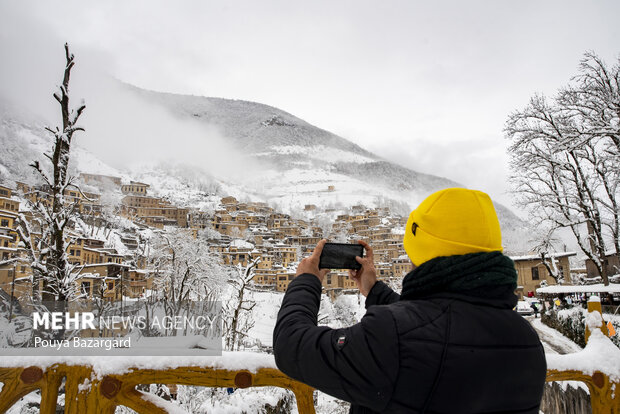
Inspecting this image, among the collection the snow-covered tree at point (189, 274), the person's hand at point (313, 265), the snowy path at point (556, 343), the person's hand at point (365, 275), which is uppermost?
the person's hand at point (313, 265)

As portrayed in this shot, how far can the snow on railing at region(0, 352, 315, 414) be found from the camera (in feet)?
4.96

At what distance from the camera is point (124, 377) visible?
153 cm

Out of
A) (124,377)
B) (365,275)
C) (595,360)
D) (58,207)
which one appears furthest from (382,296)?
(58,207)

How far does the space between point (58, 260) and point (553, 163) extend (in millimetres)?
14292

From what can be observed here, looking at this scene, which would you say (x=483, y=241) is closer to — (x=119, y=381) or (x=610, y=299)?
(x=119, y=381)

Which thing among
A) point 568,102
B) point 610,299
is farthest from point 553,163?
point 610,299

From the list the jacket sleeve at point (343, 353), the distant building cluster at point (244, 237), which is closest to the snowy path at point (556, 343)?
the jacket sleeve at point (343, 353)

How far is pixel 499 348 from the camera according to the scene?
806 millimetres

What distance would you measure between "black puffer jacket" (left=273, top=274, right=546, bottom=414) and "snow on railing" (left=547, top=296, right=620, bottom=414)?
1.13 m

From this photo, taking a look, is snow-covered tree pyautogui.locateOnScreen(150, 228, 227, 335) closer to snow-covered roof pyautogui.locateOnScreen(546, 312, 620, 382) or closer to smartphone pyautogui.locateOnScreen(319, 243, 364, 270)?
snow-covered roof pyautogui.locateOnScreen(546, 312, 620, 382)

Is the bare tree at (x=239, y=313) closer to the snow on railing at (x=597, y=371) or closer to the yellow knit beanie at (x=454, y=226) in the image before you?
the snow on railing at (x=597, y=371)

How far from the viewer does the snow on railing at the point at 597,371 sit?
68.9 inches

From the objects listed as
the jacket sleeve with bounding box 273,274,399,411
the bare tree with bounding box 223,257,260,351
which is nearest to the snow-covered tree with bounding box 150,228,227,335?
the bare tree with bounding box 223,257,260,351

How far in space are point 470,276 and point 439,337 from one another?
0.56 feet
